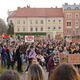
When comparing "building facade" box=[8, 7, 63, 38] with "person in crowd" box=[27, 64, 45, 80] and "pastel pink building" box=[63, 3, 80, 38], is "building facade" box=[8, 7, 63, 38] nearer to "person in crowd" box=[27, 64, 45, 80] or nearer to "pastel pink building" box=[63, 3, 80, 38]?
"pastel pink building" box=[63, 3, 80, 38]

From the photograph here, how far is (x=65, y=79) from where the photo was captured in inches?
101

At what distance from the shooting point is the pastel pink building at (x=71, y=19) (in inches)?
2500

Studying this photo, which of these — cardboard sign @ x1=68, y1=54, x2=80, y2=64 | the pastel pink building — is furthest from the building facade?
cardboard sign @ x1=68, y1=54, x2=80, y2=64

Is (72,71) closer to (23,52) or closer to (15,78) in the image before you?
(15,78)

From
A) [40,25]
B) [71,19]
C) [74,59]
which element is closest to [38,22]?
[40,25]

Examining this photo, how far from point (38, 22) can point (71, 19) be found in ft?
43.8

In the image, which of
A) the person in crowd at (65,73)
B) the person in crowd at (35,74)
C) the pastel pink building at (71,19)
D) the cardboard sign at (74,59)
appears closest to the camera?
the person in crowd at (65,73)

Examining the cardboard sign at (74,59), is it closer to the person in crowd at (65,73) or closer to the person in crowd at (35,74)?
the person in crowd at (35,74)

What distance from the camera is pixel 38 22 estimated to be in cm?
6412

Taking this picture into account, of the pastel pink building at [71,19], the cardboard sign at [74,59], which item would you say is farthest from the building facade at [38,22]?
the cardboard sign at [74,59]

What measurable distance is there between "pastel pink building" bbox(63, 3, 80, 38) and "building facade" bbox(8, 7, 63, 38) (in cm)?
218

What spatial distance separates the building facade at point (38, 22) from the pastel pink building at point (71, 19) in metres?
2.18

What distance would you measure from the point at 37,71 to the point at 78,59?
6.39 metres

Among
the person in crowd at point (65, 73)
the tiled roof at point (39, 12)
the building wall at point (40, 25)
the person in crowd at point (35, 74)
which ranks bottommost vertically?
the person in crowd at point (35, 74)
